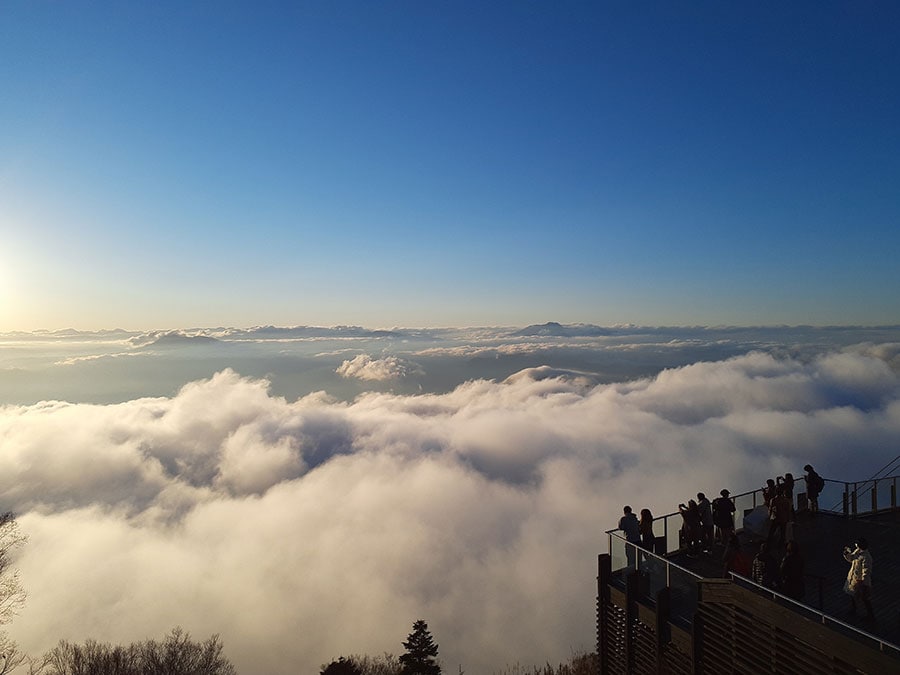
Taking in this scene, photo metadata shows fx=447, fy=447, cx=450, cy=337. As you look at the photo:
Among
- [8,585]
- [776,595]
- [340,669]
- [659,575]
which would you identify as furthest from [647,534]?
[340,669]

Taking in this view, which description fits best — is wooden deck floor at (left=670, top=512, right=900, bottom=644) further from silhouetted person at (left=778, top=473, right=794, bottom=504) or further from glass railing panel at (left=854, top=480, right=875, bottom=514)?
silhouetted person at (left=778, top=473, right=794, bottom=504)

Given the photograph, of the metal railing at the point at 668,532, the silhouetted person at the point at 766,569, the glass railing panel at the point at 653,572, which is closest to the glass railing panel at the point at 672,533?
the metal railing at the point at 668,532

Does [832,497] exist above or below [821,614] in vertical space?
below

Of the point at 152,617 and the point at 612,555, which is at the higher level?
the point at 612,555

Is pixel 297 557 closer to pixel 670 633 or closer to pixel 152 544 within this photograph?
pixel 152 544

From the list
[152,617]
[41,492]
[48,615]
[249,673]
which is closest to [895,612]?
[249,673]

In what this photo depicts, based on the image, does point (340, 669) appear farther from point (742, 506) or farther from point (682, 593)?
point (682, 593)

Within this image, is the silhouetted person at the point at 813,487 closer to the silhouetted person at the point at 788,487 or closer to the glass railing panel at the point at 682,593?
the silhouetted person at the point at 788,487
